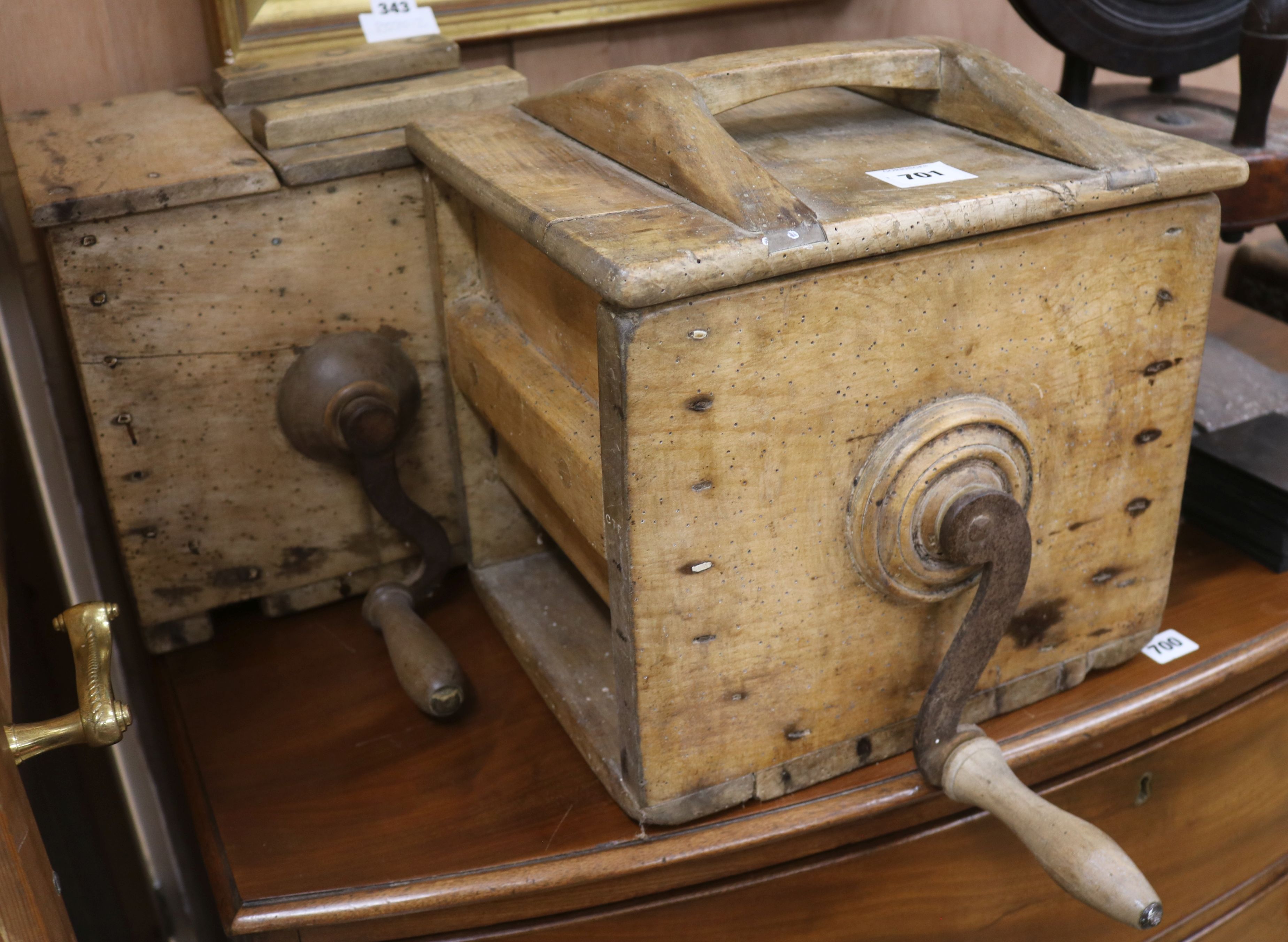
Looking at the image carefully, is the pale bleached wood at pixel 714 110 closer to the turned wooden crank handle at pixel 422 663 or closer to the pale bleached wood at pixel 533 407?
the pale bleached wood at pixel 533 407

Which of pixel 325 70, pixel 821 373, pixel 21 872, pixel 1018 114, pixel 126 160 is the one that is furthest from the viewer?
pixel 325 70

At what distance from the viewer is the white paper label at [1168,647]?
98 cm

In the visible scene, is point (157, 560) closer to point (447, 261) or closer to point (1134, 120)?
point (447, 261)

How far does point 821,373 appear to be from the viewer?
28.3 inches

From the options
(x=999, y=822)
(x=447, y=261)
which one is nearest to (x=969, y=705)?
(x=999, y=822)

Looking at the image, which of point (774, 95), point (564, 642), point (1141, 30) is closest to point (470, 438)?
point (564, 642)

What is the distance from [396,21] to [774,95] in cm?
48

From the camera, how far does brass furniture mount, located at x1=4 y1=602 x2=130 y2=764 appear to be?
1.79 feet

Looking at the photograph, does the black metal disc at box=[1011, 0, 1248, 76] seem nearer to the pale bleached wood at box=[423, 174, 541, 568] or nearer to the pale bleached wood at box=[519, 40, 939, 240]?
the pale bleached wood at box=[519, 40, 939, 240]

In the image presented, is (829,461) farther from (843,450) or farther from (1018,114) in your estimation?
(1018,114)

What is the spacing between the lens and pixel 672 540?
72cm

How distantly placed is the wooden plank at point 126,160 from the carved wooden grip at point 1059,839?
688mm

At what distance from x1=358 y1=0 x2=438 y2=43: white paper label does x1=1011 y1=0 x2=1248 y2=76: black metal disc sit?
560 millimetres

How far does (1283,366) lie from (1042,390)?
2.47 feet
